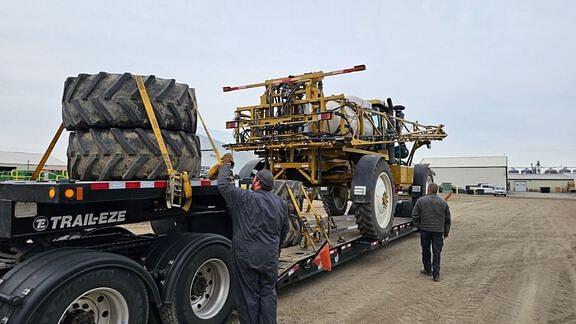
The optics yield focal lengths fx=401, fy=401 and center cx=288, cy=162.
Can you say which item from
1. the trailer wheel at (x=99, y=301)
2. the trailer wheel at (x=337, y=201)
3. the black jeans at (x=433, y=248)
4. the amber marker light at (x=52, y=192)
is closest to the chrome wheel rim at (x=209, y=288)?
the trailer wheel at (x=99, y=301)

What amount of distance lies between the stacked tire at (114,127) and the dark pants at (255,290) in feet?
3.61

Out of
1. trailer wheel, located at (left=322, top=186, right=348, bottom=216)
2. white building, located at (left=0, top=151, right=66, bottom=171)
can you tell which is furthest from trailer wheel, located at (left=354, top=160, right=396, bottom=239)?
white building, located at (left=0, top=151, right=66, bottom=171)

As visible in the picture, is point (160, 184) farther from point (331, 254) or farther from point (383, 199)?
point (383, 199)

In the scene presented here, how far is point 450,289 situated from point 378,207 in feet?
6.45

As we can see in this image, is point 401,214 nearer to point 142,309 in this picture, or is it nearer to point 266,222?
point 266,222

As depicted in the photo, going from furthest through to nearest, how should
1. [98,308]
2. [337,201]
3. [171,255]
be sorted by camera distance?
[337,201], [171,255], [98,308]

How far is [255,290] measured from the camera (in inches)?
139

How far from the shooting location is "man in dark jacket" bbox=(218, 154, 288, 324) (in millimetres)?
3496

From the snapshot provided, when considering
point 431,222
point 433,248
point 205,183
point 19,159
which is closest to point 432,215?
point 431,222

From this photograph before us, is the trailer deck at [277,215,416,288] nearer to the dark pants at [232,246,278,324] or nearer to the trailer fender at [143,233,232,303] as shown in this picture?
the dark pants at [232,246,278,324]

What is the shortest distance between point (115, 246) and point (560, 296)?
5.69 metres

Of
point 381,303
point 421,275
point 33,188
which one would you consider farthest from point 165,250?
point 421,275

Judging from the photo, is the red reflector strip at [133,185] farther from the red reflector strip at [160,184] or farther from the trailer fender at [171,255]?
the trailer fender at [171,255]

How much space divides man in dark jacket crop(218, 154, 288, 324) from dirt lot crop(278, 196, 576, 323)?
1165mm
